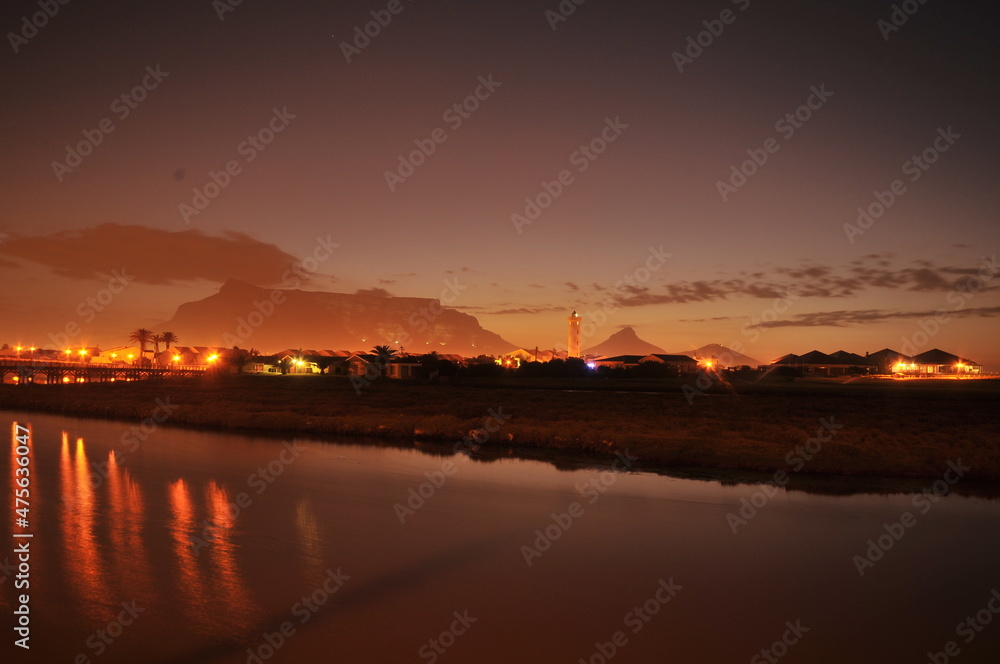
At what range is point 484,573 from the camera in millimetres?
11508

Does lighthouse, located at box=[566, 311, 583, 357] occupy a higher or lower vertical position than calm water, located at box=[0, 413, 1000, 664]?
higher

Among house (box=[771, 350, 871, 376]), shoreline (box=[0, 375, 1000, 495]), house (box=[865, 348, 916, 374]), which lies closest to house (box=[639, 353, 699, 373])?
house (box=[771, 350, 871, 376])

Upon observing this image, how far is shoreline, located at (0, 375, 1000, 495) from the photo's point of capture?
2125cm

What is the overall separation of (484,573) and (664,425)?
63.3 ft

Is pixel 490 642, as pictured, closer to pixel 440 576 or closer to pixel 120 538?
pixel 440 576

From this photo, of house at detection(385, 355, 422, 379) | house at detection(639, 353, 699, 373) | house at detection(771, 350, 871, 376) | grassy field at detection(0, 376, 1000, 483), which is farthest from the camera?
house at detection(771, 350, 871, 376)

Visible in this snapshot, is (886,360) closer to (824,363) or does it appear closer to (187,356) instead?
(824,363)


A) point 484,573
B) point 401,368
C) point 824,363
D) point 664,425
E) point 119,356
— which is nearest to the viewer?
point 484,573

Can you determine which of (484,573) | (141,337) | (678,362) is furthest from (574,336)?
(484,573)

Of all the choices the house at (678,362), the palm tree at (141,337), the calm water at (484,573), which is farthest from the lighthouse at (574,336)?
the calm water at (484,573)

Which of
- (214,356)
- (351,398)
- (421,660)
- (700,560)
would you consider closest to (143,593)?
(421,660)

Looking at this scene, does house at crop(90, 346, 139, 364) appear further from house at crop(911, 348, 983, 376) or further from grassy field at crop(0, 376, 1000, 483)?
house at crop(911, 348, 983, 376)

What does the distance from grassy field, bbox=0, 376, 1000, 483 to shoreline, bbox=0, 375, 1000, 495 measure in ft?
0.22

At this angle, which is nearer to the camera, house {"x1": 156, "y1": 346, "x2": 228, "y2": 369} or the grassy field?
the grassy field
